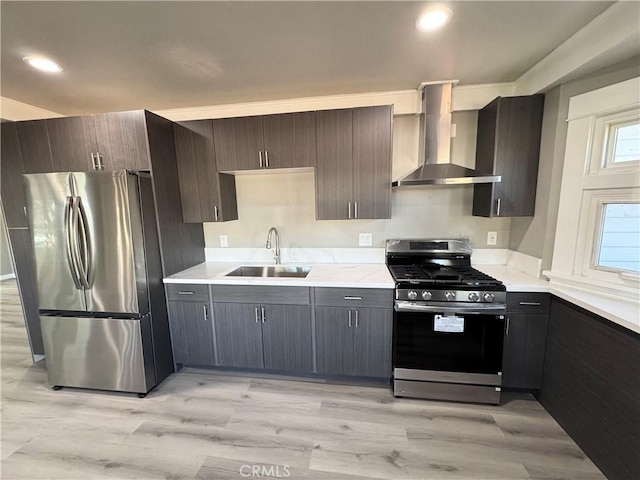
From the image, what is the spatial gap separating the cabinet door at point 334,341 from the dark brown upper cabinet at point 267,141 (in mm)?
1293

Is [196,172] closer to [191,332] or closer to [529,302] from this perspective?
[191,332]

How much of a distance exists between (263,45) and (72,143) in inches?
72.8

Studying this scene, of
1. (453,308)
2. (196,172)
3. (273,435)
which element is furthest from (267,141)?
(273,435)

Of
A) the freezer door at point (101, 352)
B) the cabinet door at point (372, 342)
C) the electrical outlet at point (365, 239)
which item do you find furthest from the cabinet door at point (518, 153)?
the freezer door at point (101, 352)

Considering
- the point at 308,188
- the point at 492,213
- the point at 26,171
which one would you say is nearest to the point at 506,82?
the point at 492,213

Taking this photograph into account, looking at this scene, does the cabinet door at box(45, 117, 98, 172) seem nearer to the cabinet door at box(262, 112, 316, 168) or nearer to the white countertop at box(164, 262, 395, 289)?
the white countertop at box(164, 262, 395, 289)

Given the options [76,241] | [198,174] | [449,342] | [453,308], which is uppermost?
[198,174]

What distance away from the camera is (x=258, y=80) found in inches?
83.0

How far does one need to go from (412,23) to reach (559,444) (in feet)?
8.82

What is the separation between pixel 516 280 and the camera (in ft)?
6.65

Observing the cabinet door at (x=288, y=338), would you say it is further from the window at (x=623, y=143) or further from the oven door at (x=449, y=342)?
the window at (x=623, y=143)

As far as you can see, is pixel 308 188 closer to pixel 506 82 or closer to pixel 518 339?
pixel 506 82

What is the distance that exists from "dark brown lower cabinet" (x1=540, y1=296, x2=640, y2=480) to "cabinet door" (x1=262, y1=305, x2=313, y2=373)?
1764 mm

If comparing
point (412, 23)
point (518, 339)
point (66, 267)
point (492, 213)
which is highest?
point (412, 23)
